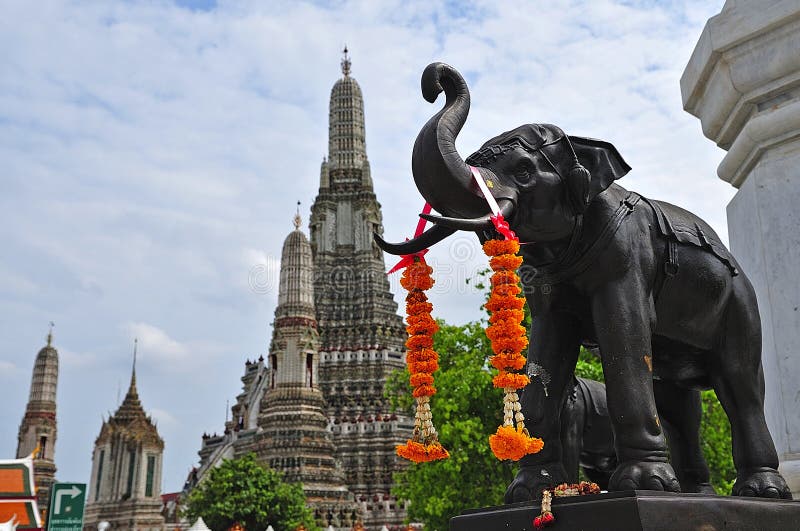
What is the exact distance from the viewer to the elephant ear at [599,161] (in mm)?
3408

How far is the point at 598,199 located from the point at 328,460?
35587 mm

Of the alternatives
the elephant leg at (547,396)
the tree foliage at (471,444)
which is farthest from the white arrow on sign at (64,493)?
the elephant leg at (547,396)

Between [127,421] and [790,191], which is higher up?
[127,421]

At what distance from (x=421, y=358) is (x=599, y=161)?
1.15 metres

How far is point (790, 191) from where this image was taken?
435 centimetres

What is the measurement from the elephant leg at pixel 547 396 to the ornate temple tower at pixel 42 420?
52.7 m

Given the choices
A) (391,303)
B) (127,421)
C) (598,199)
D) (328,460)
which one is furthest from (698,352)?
(127,421)

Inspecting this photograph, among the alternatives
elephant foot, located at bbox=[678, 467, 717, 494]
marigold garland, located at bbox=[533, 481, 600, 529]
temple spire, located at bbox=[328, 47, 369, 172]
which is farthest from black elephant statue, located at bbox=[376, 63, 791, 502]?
temple spire, located at bbox=[328, 47, 369, 172]

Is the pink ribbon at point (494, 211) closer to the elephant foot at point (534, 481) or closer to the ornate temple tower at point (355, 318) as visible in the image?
the elephant foot at point (534, 481)

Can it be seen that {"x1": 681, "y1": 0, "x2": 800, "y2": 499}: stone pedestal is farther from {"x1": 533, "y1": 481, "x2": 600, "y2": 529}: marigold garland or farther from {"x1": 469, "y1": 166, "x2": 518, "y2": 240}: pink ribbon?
{"x1": 469, "y1": 166, "x2": 518, "y2": 240}: pink ribbon

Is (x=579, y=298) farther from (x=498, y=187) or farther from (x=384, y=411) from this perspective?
(x=384, y=411)

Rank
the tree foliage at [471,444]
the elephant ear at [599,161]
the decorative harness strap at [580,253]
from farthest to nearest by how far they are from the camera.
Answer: the tree foliage at [471,444], the elephant ear at [599,161], the decorative harness strap at [580,253]

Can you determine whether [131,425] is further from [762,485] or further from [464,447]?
[762,485]

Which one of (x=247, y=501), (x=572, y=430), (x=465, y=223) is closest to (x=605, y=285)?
(x=465, y=223)
